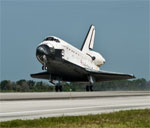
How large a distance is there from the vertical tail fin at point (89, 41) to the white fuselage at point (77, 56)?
1.10 m

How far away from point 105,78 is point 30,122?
39.9m

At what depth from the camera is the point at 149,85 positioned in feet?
167

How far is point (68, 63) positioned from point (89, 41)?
14.5 meters

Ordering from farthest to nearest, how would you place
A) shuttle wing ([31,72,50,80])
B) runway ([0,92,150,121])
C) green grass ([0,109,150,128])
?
shuttle wing ([31,72,50,80]) → runway ([0,92,150,121]) → green grass ([0,109,150,128])

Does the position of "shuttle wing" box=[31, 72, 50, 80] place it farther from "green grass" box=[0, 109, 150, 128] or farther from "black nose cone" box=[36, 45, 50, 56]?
"green grass" box=[0, 109, 150, 128]

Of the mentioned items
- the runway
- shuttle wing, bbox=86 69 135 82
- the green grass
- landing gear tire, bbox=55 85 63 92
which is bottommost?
the green grass

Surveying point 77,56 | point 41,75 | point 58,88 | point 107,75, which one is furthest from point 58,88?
point 107,75

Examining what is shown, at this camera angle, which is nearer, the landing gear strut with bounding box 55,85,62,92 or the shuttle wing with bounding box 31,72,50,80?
the landing gear strut with bounding box 55,85,62,92

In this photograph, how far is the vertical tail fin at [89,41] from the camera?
52544 mm

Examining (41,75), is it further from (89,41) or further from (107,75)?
(89,41)

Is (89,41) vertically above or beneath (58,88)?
above

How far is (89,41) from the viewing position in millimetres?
54531

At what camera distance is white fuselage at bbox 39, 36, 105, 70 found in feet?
129

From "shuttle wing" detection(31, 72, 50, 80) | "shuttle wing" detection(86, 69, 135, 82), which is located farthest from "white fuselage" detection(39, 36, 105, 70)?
"shuttle wing" detection(31, 72, 50, 80)
